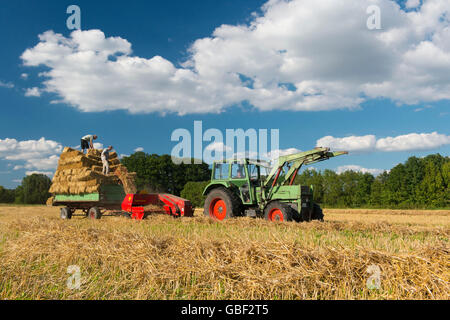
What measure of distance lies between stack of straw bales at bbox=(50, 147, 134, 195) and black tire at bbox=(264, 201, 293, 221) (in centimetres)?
559

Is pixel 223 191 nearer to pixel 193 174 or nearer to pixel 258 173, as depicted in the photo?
pixel 258 173

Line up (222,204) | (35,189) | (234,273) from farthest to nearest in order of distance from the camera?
(35,189) < (222,204) < (234,273)

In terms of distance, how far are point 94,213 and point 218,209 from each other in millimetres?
4635

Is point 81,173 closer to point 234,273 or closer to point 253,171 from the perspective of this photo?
point 253,171

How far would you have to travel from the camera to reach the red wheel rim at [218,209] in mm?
12539

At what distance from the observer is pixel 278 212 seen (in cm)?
1117

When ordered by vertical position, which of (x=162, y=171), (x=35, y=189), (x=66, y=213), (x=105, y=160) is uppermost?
(x=162, y=171)

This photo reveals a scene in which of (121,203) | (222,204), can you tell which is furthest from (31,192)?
(222,204)

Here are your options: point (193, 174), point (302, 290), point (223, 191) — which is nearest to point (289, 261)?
point (302, 290)

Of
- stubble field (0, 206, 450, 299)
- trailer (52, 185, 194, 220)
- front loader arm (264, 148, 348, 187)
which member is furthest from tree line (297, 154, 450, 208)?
stubble field (0, 206, 450, 299)
